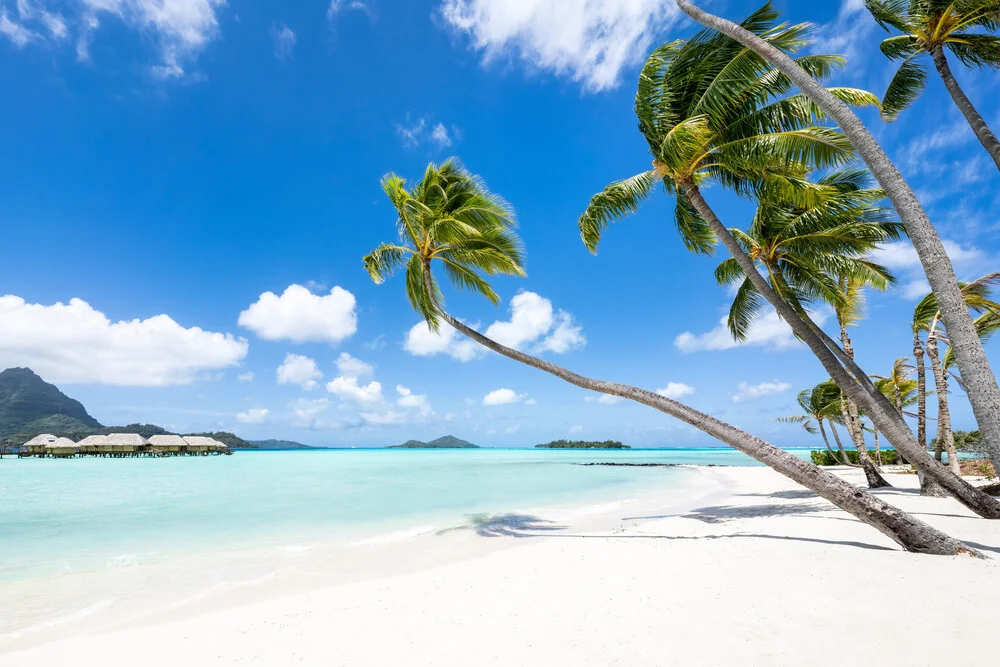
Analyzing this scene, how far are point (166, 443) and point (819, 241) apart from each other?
64.0 meters

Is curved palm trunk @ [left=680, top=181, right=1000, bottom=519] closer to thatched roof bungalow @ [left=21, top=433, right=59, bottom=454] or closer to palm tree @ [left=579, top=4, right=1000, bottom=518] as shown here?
palm tree @ [left=579, top=4, right=1000, bottom=518]

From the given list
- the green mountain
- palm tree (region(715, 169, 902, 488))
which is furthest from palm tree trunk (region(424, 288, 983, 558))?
the green mountain

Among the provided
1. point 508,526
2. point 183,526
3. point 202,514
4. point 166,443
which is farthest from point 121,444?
point 508,526

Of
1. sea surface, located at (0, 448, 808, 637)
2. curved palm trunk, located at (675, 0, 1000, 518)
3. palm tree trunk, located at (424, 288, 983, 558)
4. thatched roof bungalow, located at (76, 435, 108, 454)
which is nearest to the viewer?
curved palm trunk, located at (675, 0, 1000, 518)

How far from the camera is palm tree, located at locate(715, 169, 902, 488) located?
769 cm

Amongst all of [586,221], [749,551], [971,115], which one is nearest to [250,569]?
[749,551]

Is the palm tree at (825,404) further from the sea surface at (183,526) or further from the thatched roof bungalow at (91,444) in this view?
the thatched roof bungalow at (91,444)

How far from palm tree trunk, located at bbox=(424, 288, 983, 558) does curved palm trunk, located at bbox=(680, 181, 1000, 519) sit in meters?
1.03

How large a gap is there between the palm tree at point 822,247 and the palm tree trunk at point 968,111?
157cm

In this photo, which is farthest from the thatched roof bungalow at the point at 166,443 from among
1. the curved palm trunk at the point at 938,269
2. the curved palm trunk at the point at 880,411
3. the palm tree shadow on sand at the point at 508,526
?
the curved palm trunk at the point at 938,269

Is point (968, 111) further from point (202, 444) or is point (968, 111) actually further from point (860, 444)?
point (202, 444)

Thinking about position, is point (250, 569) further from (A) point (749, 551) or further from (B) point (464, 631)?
(A) point (749, 551)

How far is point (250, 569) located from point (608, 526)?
677cm

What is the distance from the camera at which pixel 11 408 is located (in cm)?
11150
